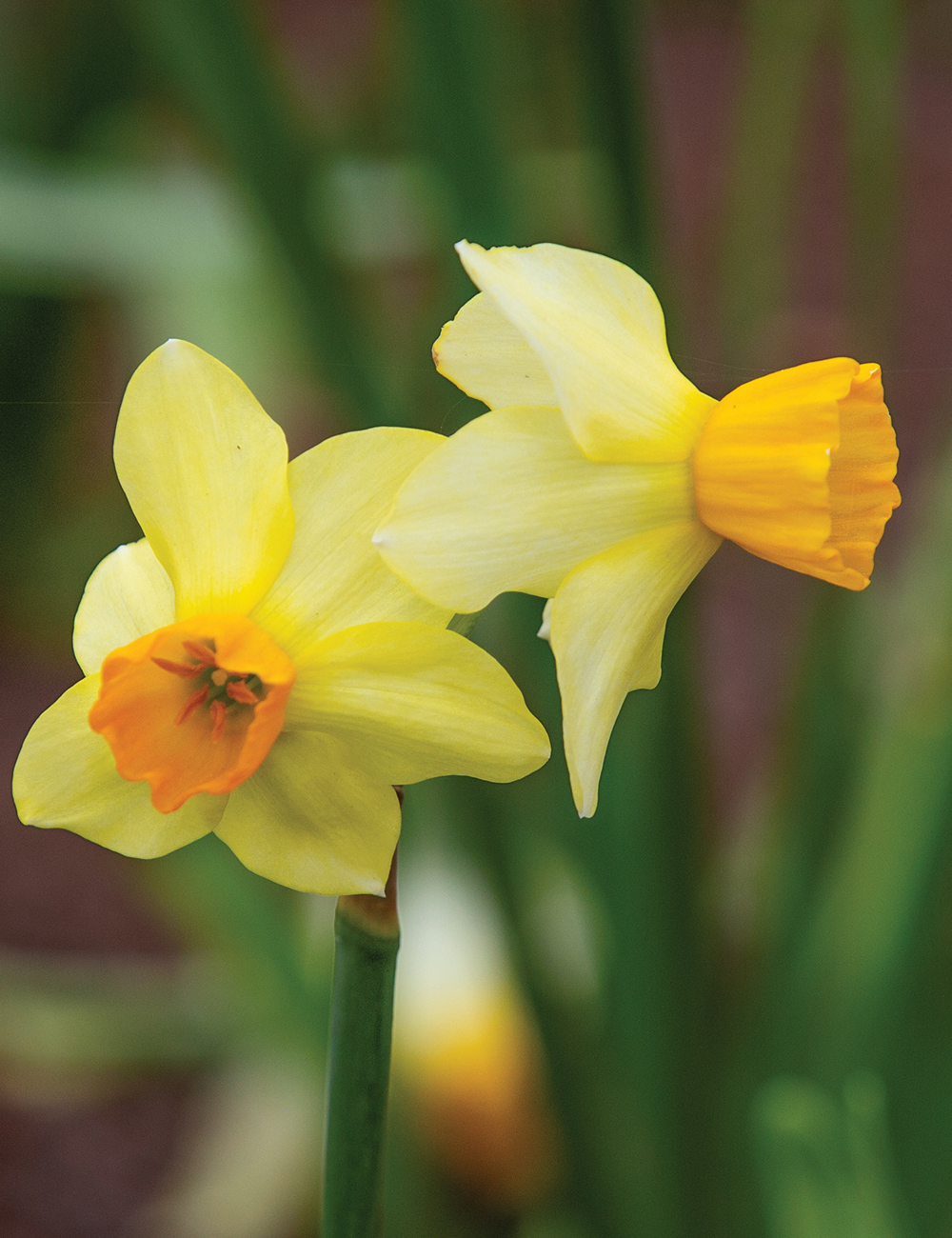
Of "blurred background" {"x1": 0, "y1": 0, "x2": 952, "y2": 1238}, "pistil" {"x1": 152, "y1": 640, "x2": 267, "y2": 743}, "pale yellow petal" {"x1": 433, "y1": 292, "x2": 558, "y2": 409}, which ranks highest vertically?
"pale yellow petal" {"x1": 433, "y1": 292, "x2": 558, "y2": 409}

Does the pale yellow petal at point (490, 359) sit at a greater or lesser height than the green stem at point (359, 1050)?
greater

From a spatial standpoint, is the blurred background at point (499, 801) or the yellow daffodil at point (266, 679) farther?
the blurred background at point (499, 801)

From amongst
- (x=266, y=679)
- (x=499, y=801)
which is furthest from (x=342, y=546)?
(x=499, y=801)

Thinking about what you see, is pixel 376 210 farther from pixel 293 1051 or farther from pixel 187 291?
pixel 293 1051

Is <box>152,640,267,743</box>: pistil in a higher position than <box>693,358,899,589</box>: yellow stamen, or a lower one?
lower

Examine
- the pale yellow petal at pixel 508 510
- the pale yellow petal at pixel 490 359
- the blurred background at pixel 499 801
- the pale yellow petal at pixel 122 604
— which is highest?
the pale yellow petal at pixel 490 359

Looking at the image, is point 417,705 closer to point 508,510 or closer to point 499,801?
point 508,510

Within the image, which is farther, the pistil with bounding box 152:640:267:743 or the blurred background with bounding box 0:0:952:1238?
the blurred background with bounding box 0:0:952:1238
